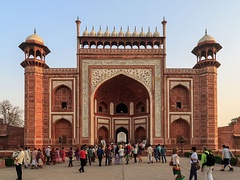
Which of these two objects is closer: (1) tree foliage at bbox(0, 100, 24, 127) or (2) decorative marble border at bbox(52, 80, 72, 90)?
(2) decorative marble border at bbox(52, 80, 72, 90)

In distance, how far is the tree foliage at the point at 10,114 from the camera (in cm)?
4831

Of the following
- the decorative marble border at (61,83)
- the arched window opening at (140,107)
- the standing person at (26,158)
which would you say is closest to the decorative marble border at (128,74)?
the decorative marble border at (61,83)

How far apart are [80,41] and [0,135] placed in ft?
38.1

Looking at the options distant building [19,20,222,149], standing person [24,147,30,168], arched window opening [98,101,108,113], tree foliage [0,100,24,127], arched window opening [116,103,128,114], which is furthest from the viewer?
tree foliage [0,100,24,127]

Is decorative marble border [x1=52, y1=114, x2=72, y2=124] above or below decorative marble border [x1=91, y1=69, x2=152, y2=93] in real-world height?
→ below

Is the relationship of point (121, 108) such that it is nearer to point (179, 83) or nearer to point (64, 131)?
point (64, 131)

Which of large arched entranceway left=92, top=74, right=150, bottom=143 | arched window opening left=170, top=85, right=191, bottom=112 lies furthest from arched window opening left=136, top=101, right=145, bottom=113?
arched window opening left=170, top=85, right=191, bottom=112

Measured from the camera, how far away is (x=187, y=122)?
29.5 meters

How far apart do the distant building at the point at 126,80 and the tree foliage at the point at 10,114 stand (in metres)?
21.5

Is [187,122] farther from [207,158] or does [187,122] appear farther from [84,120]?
[207,158]

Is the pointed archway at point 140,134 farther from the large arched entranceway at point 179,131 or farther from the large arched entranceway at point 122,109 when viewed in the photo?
the large arched entranceway at point 179,131

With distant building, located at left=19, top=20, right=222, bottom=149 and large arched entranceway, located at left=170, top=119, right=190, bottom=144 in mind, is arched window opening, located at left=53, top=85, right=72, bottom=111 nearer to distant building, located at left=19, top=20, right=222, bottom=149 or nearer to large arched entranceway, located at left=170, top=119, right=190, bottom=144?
distant building, located at left=19, top=20, right=222, bottom=149

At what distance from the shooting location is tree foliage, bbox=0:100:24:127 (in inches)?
1902

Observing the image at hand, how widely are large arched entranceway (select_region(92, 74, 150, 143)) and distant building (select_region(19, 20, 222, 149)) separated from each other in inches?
37.1
